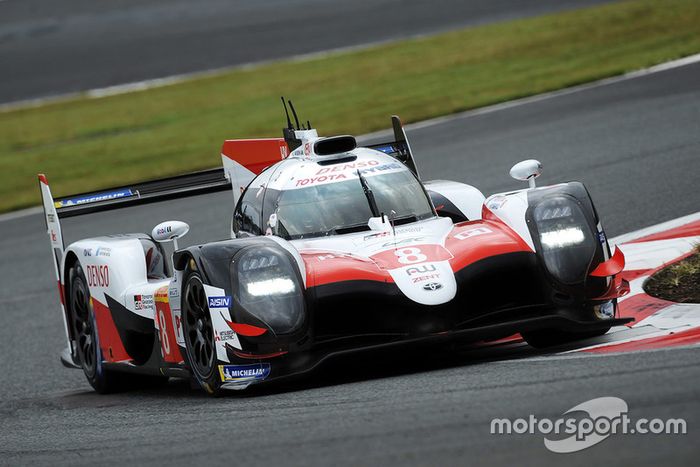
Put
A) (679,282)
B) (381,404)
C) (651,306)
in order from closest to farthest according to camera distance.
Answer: (381,404)
(651,306)
(679,282)

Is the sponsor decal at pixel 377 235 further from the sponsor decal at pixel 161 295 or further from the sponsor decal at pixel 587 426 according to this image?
the sponsor decal at pixel 587 426

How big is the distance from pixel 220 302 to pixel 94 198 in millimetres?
3275

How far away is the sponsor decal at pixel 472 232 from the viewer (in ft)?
23.9

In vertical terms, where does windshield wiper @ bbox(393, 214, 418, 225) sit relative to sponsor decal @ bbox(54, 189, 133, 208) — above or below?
below

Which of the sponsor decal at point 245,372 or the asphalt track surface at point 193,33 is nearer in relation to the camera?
the sponsor decal at point 245,372

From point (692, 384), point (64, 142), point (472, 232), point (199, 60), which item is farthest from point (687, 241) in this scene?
point (199, 60)

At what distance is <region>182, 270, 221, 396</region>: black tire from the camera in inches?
277

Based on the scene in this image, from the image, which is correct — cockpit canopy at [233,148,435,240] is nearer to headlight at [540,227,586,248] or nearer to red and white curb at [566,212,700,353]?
headlight at [540,227,586,248]

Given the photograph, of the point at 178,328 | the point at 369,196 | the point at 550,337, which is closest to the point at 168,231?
the point at 178,328

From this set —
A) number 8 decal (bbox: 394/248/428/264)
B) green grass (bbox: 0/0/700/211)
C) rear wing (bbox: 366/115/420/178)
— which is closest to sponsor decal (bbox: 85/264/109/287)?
rear wing (bbox: 366/115/420/178)

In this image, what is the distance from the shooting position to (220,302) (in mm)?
6824

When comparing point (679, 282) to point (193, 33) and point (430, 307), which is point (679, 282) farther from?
point (193, 33)

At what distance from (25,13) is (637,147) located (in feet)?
71.2

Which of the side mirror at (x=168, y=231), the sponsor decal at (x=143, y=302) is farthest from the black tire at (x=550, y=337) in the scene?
the sponsor decal at (x=143, y=302)
